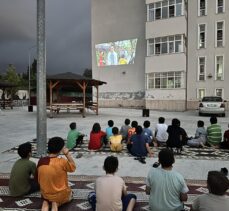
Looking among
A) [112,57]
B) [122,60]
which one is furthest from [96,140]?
[112,57]

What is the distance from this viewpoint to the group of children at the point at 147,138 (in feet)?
27.8

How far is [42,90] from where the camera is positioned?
8.38m

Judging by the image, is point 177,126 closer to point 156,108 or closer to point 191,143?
point 191,143

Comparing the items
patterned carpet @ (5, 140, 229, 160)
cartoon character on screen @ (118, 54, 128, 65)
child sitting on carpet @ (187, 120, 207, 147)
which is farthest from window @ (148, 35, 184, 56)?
patterned carpet @ (5, 140, 229, 160)

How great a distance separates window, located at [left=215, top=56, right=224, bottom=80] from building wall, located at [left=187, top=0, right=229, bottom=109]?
341 millimetres

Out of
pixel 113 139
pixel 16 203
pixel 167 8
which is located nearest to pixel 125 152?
pixel 113 139

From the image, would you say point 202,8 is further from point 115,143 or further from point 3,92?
point 115,143

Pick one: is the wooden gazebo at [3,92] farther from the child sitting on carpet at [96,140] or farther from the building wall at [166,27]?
the child sitting on carpet at [96,140]

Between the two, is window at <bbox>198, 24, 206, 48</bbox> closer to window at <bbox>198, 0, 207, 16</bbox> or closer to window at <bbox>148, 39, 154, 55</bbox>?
window at <bbox>198, 0, 207, 16</bbox>

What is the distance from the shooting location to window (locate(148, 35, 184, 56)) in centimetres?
3161

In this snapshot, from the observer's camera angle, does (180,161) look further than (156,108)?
No

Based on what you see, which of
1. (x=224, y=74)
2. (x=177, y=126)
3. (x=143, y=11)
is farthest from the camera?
(x=143, y=11)

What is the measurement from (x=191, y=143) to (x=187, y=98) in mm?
24061

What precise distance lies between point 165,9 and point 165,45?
155 inches
